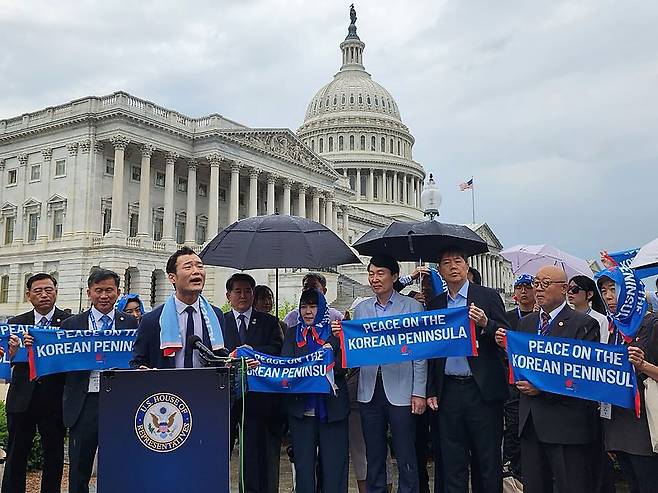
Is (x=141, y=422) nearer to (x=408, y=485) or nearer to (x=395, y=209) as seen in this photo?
(x=408, y=485)

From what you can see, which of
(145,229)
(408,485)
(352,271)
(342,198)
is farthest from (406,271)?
(408,485)

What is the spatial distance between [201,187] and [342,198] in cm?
1999

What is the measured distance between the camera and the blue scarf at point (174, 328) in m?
5.68

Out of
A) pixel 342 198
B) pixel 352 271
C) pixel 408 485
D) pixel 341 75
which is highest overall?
pixel 341 75

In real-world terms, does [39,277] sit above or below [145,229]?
below

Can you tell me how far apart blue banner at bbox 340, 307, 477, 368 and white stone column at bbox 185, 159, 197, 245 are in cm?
4933

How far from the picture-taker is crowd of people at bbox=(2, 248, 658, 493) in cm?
611

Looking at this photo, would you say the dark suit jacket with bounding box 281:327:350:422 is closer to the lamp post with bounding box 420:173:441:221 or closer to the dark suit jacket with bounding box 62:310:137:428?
the dark suit jacket with bounding box 62:310:137:428

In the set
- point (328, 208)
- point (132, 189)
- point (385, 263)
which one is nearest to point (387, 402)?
point (385, 263)

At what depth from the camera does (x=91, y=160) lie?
50.2 meters

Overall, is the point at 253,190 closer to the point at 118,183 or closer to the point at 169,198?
the point at 169,198

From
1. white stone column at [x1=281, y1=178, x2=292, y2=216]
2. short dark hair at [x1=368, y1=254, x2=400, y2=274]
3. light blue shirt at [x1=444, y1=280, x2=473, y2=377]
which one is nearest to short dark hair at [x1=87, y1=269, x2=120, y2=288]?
short dark hair at [x1=368, y1=254, x2=400, y2=274]

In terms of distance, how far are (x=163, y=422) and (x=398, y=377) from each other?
10.4ft

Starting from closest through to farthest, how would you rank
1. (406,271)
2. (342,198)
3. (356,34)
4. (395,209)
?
(342,198), (406,271), (395,209), (356,34)
